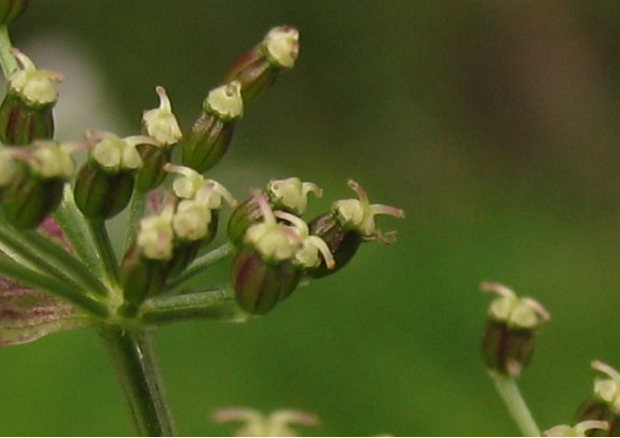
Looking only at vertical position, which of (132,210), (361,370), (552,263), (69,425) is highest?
(132,210)

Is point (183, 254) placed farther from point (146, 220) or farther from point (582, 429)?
point (582, 429)

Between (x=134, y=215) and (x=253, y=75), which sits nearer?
(x=134, y=215)

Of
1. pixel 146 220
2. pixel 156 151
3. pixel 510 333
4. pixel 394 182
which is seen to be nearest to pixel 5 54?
pixel 156 151

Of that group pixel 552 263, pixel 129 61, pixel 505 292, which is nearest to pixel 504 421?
pixel 552 263

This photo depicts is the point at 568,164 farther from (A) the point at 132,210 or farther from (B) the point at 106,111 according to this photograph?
(A) the point at 132,210

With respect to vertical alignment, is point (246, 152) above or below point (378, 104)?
below

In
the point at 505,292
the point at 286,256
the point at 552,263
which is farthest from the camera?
the point at 552,263
